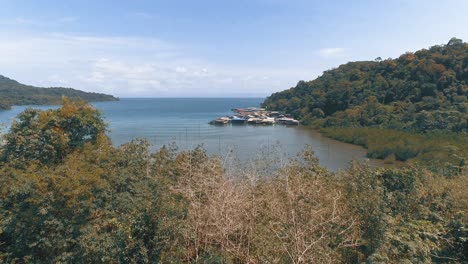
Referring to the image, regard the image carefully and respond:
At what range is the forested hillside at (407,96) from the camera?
2191cm

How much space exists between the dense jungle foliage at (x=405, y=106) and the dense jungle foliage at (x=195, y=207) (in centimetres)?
875

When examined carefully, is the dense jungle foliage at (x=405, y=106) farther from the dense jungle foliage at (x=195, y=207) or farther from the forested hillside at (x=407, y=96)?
the dense jungle foliage at (x=195, y=207)

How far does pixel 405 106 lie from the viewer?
87.1 feet

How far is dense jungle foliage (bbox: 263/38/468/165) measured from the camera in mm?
18234

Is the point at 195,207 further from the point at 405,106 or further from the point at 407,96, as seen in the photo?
the point at 407,96

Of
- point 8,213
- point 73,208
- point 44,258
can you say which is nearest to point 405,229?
point 73,208

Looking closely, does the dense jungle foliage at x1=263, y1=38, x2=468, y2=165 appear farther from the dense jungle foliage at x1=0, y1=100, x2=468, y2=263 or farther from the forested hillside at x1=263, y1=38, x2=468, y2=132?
the dense jungle foliage at x1=0, y1=100, x2=468, y2=263

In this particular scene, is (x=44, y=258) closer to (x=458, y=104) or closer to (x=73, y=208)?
(x=73, y=208)

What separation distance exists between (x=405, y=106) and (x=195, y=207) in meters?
25.6

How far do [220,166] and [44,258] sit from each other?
11.0 ft

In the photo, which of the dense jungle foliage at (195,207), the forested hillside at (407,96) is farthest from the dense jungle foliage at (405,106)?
the dense jungle foliage at (195,207)

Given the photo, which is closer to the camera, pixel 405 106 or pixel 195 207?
pixel 195 207

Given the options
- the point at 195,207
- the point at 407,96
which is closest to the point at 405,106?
the point at 407,96

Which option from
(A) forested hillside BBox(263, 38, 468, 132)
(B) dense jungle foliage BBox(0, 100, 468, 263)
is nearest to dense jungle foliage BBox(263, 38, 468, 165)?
(A) forested hillside BBox(263, 38, 468, 132)
